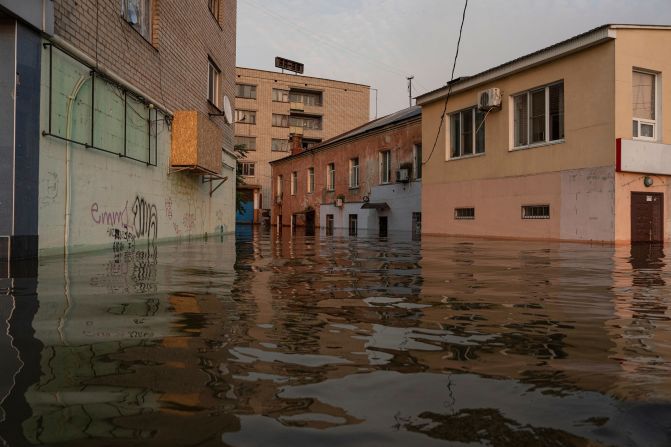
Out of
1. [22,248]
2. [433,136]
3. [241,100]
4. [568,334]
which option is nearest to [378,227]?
[433,136]

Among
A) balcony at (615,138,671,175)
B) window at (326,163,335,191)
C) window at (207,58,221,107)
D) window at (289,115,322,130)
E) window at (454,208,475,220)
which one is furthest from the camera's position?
window at (289,115,322,130)

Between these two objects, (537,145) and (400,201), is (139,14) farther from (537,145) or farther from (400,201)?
(400,201)

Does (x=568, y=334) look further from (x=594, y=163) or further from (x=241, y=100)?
(x=241, y=100)

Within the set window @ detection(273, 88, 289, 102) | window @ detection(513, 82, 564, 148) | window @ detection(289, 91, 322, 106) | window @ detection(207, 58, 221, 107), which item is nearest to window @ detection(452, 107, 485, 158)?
window @ detection(513, 82, 564, 148)

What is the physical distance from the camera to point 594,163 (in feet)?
41.6

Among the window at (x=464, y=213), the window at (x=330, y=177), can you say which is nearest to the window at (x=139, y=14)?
the window at (x=464, y=213)

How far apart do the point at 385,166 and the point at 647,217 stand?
1267 centimetres

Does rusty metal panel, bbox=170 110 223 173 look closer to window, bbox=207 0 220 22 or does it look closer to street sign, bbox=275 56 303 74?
window, bbox=207 0 220 22

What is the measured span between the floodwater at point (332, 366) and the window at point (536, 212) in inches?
410

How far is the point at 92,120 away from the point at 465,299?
242 inches

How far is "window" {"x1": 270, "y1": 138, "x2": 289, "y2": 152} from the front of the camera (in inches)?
1903

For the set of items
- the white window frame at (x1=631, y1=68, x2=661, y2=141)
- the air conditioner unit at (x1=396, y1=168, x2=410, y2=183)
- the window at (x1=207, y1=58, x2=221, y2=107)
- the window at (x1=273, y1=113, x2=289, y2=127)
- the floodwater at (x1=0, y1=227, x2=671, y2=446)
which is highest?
the window at (x1=273, y1=113, x2=289, y2=127)

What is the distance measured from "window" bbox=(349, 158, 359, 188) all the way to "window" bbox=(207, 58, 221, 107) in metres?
11.3

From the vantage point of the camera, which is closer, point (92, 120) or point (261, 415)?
point (261, 415)
